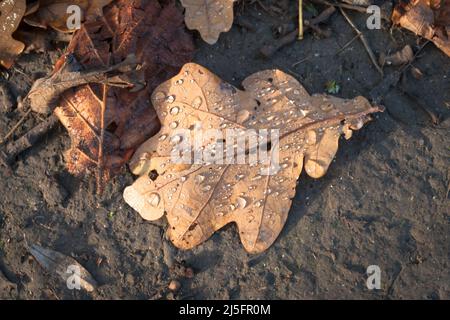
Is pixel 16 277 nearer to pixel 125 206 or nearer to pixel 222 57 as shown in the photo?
pixel 125 206

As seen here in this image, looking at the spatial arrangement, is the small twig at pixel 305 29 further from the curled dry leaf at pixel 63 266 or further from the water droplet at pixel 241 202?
the curled dry leaf at pixel 63 266

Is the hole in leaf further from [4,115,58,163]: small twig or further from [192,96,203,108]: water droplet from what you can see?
[4,115,58,163]: small twig

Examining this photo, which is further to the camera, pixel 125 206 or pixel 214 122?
pixel 125 206

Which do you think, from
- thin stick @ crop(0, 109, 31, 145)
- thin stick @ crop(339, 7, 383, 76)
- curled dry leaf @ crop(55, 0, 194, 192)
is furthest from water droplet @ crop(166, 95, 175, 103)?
thin stick @ crop(339, 7, 383, 76)

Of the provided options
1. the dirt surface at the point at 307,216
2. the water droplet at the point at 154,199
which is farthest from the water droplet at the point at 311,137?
the water droplet at the point at 154,199

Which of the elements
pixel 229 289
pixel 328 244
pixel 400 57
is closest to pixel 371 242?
pixel 328 244

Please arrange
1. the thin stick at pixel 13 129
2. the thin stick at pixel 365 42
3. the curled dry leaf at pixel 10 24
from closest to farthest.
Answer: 1. the curled dry leaf at pixel 10 24
2. the thin stick at pixel 365 42
3. the thin stick at pixel 13 129
